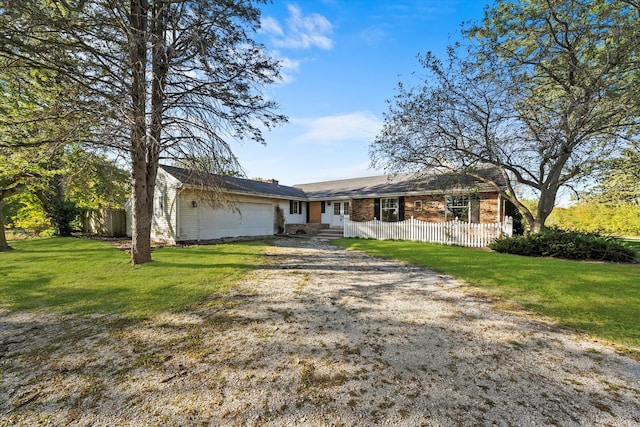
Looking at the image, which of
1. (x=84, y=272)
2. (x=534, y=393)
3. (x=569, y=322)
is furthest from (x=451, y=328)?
(x=84, y=272)

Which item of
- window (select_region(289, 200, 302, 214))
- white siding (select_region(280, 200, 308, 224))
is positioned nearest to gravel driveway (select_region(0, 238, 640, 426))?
white siding (select_region(280, 200, 308, 224))

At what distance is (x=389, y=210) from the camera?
1666 cm

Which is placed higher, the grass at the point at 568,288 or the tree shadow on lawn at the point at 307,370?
the grass at the point at 568,288

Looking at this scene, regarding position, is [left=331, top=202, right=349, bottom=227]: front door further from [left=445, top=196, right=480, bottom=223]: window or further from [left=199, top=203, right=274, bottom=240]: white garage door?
[left=445, top=196, right=480, bottom=223]: window

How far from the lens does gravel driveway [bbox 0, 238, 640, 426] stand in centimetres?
205

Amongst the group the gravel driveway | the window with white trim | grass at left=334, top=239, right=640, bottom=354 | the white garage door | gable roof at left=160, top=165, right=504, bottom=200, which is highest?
gable roof at left=160, top=165, right=504, bottom=200

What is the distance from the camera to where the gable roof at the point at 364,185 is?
34.4 feet

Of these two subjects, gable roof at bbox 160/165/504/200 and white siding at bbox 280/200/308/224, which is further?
white siding at bbox 280/200/308/224

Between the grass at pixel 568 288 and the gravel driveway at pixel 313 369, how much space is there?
2.07 feet

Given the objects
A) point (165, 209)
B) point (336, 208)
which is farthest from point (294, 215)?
point (165, 209)

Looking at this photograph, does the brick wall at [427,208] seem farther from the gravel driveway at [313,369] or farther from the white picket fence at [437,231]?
the gravel driveway at [313,369]

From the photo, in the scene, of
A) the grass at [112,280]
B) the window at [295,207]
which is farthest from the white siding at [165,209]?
the window at [295,207]

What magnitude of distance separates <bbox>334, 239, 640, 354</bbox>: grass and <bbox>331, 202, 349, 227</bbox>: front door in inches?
413

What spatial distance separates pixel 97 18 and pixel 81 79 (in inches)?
56.4
